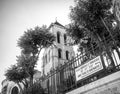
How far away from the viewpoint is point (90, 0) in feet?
41.4

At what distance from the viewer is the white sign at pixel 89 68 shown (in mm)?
5698

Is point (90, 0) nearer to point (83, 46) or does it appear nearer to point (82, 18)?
point (82, 18)

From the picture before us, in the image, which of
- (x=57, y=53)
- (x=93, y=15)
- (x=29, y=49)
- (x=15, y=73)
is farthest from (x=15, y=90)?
(x=93, y=15)

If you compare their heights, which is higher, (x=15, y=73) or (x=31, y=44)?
(x=31, y=44)

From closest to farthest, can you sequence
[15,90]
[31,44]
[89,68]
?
[89,68] < [31,44] < [15,90]

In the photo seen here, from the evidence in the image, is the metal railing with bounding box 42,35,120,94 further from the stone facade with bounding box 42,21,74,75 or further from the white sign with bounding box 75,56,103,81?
the stone facade with bounding box 42,21,74,75

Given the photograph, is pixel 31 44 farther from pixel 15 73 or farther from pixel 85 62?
pixel 85 62

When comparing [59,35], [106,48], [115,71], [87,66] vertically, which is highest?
[59,35]

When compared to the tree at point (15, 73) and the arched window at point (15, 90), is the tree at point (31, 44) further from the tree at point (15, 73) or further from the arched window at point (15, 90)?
the arched window at point (15, 90)

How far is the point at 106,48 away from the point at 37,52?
39.4 ft

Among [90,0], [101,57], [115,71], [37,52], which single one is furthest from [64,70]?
[37,52]

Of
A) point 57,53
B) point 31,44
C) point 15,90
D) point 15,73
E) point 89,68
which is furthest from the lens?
point 57,53

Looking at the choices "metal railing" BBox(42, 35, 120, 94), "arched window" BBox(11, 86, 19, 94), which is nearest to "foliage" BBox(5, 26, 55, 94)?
"metal railing" BBox(42, 35, 120, 94)

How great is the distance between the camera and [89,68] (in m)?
5.98
